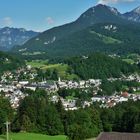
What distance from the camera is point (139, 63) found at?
19738 cm

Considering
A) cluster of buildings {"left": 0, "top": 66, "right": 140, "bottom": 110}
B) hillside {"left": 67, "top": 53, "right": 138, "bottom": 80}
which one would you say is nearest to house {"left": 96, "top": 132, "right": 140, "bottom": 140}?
cluster of buildings {"left": 0, "top": 66, "right": 140, "bottom": 110}

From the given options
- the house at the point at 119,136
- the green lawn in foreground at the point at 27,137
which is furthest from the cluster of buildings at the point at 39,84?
the house at the point at 119,136

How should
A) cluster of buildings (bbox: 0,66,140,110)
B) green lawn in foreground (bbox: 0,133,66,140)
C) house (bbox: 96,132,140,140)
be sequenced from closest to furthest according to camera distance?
house (bbox: 96,132,140,140)
green lawn in foreground (bbox: 0,133,66,140)
cluster of buildings (bbox: 0,66,140,110)

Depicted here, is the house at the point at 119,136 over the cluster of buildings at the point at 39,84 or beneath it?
beneath

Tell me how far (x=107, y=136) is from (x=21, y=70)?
162 meters

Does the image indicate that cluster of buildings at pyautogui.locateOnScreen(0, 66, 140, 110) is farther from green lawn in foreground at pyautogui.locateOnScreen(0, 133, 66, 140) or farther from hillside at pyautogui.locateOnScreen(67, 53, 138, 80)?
green lawn in foreground at pyautogui.locateOnScreen(0, 133, 66, 140)

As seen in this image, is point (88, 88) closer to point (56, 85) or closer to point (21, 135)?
point (56, 85)

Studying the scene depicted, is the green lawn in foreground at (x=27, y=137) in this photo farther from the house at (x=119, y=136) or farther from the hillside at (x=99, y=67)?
the hillside at (x=99, y=67)

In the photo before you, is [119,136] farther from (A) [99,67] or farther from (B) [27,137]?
(A) [99,67]

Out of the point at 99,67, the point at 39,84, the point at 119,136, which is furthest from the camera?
the point at 99,67

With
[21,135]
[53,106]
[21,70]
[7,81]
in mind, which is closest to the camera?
[21,135]

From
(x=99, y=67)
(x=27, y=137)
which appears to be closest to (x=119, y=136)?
(x=27, y=137)

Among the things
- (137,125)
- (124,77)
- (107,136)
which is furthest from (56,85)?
(107,136)

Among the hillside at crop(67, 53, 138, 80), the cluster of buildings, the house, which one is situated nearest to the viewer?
the house
